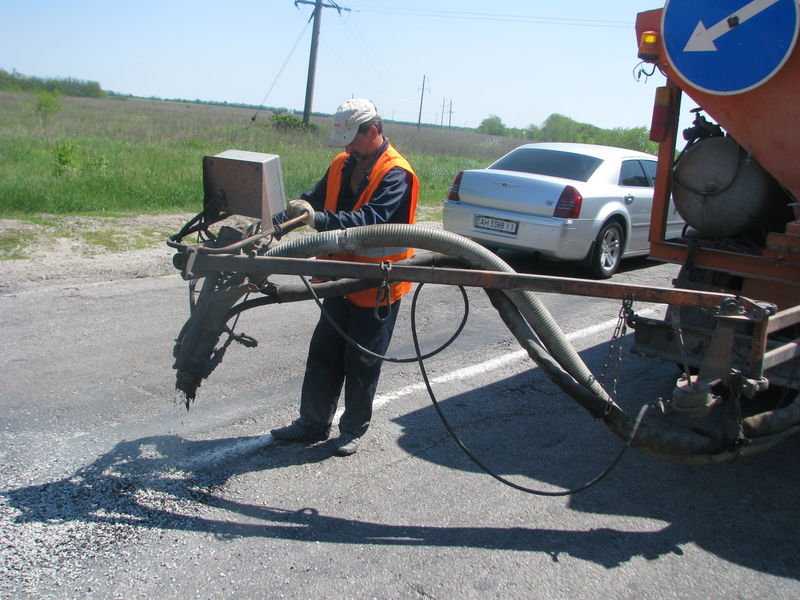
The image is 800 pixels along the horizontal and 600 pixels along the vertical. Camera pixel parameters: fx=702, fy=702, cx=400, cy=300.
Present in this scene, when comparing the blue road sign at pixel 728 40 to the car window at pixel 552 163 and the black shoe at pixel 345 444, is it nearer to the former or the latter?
the black shoe at pixel 345 444

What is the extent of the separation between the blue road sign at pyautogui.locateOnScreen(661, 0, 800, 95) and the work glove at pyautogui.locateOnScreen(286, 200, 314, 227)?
250 centimetres

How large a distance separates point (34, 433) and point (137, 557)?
1.32 m

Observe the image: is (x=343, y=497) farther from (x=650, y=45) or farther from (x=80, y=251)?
(x=80, y=251)

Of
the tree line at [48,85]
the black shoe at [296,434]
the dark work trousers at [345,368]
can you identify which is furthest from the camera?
the tree line at [48,85]

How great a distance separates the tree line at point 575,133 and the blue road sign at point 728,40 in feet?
27.4

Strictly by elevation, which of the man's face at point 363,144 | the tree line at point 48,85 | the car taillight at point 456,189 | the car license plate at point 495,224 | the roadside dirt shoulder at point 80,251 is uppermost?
the tree line at point 48,85

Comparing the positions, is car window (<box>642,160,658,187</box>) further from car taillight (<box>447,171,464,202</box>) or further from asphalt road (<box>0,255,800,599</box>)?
asphalt road (<box>0,255,800,599</box>)

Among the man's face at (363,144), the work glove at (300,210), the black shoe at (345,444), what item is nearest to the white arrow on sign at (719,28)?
the man's face at (363,144)

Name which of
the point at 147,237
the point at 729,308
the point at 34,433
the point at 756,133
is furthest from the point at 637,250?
the point at 34,433

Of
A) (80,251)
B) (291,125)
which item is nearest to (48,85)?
(291,125)

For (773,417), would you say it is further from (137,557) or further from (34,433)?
(34,433)

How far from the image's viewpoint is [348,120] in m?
3.52

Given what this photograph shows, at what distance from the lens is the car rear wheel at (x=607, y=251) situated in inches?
355

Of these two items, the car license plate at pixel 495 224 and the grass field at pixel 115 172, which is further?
the grass field at pixel 115 172
